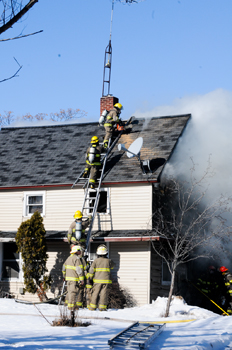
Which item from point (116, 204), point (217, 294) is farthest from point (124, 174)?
point (217, 294)

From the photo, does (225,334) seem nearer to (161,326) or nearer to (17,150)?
(161,326)

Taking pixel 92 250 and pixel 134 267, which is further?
pixel 92 250

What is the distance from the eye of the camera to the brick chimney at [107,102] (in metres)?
21.6

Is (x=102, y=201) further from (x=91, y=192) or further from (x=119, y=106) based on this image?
(x=119, y=106)

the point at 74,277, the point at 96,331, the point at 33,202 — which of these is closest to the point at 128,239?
the point at 74,277

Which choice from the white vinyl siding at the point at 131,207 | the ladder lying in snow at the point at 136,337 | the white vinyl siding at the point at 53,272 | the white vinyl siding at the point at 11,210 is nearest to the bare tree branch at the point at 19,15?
the ladder lying in snow at the point at 136,337

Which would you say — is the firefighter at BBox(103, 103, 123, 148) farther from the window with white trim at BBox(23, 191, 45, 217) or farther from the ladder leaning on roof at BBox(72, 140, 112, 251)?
the window with white trim at BBox(23, 191, 45, 217)

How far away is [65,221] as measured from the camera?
18.0 m

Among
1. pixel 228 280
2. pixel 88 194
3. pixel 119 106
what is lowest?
pixel 228 280

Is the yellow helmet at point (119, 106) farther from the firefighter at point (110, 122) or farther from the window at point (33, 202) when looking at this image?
the window at point (33, 202)

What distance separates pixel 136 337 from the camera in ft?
28.0

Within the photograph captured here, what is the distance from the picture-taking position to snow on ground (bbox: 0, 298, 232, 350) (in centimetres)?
775

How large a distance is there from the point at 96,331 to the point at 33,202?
10.2 meters

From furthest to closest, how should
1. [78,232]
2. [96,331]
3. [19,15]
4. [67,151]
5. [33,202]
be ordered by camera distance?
1. [67,151]
2. [33,202]
3. [78,232]
4. [96,331]
5. [19,15]
